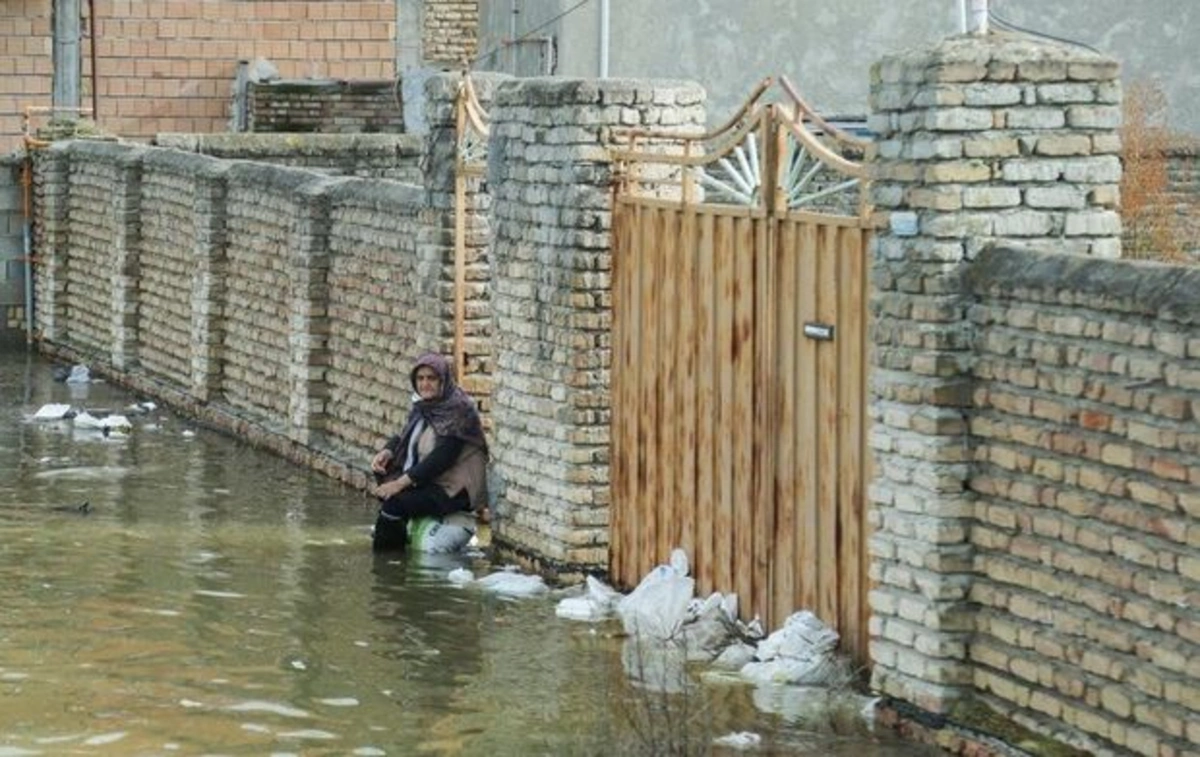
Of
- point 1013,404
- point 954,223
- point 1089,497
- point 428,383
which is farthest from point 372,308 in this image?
point 1089,497

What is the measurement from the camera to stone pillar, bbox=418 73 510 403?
16.1 metres

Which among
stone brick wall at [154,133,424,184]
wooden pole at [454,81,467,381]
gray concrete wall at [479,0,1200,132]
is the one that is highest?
gray concrete wall at [479,0,1200,132]

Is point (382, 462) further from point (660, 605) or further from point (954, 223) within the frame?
point (954, 223)

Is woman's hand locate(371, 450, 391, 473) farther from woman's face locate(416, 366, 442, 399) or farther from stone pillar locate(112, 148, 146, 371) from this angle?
stone pillar locate(112, 148, 146, 371)

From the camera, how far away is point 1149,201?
26.6 meters

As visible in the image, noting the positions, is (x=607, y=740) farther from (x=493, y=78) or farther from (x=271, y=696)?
(x=493, y=78)

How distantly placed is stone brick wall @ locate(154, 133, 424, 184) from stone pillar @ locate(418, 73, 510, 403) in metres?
10.4

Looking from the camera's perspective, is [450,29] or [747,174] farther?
[450,29]

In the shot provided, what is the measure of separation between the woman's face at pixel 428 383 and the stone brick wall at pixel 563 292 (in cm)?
49

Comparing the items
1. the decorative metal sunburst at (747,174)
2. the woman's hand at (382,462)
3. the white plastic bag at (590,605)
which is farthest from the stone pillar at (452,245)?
the decorative metal sunburst at (747,174)

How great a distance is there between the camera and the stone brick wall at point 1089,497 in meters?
9.23

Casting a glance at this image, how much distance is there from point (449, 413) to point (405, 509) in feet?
1.75

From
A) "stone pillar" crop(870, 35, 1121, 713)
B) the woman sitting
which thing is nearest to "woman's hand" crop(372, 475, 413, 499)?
the woman sitting

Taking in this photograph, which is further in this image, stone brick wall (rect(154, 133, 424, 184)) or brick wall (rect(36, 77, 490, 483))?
stone brick wall (rect(154, 133, 424, 184))
